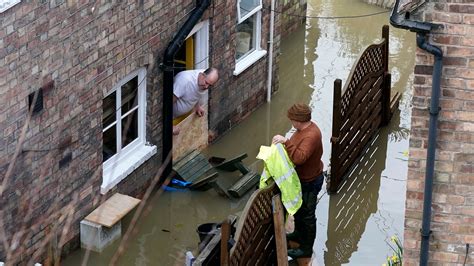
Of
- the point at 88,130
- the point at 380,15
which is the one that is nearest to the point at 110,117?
the point at 88,130

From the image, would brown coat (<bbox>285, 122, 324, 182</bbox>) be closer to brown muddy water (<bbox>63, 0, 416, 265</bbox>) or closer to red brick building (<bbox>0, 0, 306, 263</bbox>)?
brown muddy water (<bbox>63, 0, 416, 265</bbox>)

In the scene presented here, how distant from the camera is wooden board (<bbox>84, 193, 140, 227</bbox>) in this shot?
45.3 ft

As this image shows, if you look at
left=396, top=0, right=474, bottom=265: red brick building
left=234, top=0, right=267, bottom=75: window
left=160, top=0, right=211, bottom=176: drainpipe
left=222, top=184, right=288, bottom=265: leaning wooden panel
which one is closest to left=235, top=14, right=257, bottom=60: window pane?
left=234, top=0, right=267, bottom=75: window

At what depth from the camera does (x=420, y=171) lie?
380 inches

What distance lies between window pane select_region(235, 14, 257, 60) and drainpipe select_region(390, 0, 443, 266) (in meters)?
7.97

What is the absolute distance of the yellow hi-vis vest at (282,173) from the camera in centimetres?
1283

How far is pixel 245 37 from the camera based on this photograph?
1759 centimetres

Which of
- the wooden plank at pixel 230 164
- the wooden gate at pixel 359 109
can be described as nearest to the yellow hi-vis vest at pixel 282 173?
the wooden gate at pixel 359 109

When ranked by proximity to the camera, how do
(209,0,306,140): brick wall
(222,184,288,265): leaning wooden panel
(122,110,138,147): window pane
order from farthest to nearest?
(209,0,306,140): brick wall → (122,110,138,147): window pane → (222,184,288,265): leaning wooden panel

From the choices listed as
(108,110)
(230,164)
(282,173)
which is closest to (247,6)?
(230,164)

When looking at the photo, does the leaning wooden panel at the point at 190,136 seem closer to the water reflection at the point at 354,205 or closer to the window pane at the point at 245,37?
the window pane at the point at 245,37

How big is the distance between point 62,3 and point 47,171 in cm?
183

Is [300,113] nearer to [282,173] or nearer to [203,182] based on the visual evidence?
[282,173]

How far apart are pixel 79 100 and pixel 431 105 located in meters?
5.29
